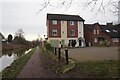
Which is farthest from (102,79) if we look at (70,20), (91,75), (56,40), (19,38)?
(19,38)

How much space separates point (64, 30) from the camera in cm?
5816

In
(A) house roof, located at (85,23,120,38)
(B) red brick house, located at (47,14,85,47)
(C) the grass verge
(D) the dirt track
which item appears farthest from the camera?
(A) house roof, located at (85,23,120,38)

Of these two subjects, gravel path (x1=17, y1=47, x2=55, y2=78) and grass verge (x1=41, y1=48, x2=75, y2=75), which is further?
grass verge (x1=41, y1=48, x2=75, y2=75)

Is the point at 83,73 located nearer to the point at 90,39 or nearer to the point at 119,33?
the point at 90,39

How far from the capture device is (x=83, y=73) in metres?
10.3

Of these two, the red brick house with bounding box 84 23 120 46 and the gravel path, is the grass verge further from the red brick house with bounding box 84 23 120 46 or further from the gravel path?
the red brick house with bounding box 84 23 120 46

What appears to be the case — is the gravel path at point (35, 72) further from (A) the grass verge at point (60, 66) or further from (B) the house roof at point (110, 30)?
(B) the house roof at point (110, 30)

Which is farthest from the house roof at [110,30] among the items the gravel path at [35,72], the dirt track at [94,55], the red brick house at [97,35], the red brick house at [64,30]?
the gravel path at [35,72]

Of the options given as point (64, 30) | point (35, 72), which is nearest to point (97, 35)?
point (64, 30)

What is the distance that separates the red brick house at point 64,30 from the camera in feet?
185

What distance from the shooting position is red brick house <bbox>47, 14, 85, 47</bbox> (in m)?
56.4

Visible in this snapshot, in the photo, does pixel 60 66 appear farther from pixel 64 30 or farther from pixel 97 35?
pixel 97 35

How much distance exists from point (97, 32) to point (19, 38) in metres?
39.0

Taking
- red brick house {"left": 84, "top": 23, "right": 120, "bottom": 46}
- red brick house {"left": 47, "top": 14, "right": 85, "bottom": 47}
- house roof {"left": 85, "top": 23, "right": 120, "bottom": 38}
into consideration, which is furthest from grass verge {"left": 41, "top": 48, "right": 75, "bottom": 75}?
house roof {"left": 85, "top": 23, "right": 120, "bottom": 38}
